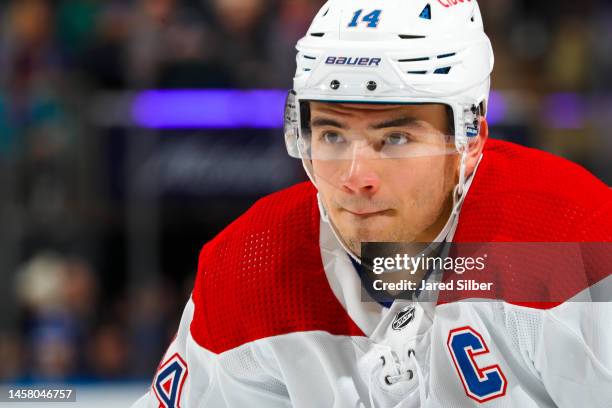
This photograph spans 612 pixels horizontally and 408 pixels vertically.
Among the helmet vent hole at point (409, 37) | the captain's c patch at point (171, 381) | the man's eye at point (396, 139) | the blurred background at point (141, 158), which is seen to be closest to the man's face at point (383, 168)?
the man's eye at point (396, 139)

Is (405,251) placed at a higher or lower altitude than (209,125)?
higher

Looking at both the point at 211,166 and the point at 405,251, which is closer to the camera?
the point at 405,251

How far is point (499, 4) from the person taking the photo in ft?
16.3

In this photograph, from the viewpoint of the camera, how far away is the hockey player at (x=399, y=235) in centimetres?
199

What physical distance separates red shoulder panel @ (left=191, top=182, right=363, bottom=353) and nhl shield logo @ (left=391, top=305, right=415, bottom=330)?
0.07m

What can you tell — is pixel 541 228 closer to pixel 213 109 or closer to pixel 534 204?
pixel 534 204

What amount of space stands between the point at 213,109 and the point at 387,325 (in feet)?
8.19

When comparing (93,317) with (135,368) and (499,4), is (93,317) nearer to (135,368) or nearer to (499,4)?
(135,368)

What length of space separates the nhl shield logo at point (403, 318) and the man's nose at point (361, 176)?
0.84 ft

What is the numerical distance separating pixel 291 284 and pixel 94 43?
9.36 feet

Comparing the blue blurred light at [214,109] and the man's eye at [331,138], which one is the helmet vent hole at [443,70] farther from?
the blue blurred light at [214,109]

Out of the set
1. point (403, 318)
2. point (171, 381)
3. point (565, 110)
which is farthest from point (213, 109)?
point (403, 318)

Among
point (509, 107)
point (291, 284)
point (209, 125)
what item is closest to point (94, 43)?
point (209, 125)

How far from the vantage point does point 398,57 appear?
6.64 ft
